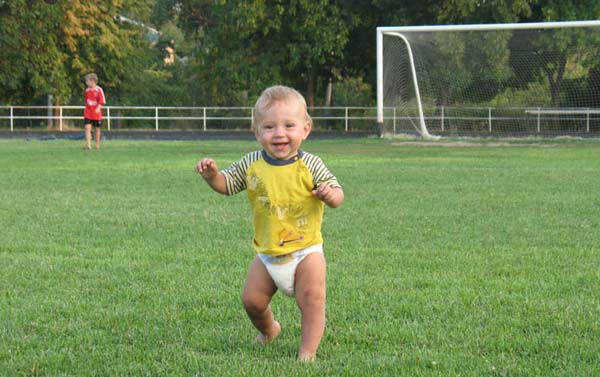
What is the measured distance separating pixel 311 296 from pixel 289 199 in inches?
17.4

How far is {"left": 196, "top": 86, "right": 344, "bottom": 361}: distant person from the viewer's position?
405 cm

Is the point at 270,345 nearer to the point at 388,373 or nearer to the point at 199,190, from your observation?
the point at 388,373

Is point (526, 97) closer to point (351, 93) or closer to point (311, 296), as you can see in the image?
point (311, 296)

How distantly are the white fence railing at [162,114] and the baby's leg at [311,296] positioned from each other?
32591 millimetres

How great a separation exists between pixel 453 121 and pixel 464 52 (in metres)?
2.09

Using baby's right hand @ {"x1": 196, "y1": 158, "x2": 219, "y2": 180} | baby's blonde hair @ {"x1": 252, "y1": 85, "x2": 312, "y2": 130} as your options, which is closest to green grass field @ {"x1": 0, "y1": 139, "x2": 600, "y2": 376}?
baby's right hand @ {"x1": 196, "y1": 158, "x2": 219, "y2": 180}

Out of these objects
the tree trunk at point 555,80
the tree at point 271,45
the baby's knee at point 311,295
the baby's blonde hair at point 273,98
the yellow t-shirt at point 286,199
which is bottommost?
the baby's knee at point 311,295

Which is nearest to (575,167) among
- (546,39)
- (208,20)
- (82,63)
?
(546,39)

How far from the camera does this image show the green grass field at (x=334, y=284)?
13.3 ft

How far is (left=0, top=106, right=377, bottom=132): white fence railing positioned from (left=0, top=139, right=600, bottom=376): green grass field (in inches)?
1021

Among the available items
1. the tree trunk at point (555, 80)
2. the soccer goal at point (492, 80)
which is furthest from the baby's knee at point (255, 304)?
the tree trunk at point (555, 80)

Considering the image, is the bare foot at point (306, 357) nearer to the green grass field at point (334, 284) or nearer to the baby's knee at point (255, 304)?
the green grass field at point (334, 284)

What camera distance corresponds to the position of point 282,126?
4.04m

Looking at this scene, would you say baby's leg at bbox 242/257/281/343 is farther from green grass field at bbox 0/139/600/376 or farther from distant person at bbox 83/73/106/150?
distant person at bbox 83/73/106/150
